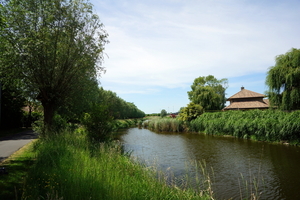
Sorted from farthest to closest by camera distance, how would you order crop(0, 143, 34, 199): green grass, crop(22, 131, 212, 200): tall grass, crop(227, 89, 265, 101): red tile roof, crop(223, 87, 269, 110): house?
crop(227, 89, 265, 101): red tile roof → crop(223, 87, 269, 110): house → crop(0, 143, 34, 199): green grass → crop(22, 131, 212, 200): tall grass

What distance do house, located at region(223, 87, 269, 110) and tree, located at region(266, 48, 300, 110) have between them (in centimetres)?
1609

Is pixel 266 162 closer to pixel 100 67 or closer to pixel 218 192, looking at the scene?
pixel 218 192

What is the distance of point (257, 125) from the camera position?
22391 millimetres

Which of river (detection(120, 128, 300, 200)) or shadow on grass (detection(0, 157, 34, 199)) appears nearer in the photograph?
shadow on grass (detection(0, 157, 34, 199))

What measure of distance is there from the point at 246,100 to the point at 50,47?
40.2m

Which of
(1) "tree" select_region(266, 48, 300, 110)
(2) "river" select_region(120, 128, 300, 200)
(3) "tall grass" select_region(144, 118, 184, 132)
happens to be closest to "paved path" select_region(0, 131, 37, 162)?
(2) "river" select_region(120, 128, 300, 200)

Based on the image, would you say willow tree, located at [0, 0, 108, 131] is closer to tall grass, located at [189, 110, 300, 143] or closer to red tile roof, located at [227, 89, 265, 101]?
tall grass, located at [189, 110, 300, 143]

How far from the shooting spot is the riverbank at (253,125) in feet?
63.1

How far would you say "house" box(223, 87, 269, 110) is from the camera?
133 feet

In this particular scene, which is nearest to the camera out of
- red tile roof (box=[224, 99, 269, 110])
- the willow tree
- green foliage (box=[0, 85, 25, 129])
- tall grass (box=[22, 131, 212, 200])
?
tall grass (box=[22, 131, 212, 200])

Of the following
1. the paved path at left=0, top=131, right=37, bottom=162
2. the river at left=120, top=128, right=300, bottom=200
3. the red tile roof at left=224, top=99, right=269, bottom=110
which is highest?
the red tile roof at left=224, top=99, right=269, bottom=110

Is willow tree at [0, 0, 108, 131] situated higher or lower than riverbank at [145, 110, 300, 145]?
higher

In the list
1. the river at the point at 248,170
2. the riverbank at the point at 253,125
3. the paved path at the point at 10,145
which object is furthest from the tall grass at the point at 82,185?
the riverbank at the point at 253,125

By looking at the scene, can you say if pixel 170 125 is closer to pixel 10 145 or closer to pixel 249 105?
pixel 249 105
